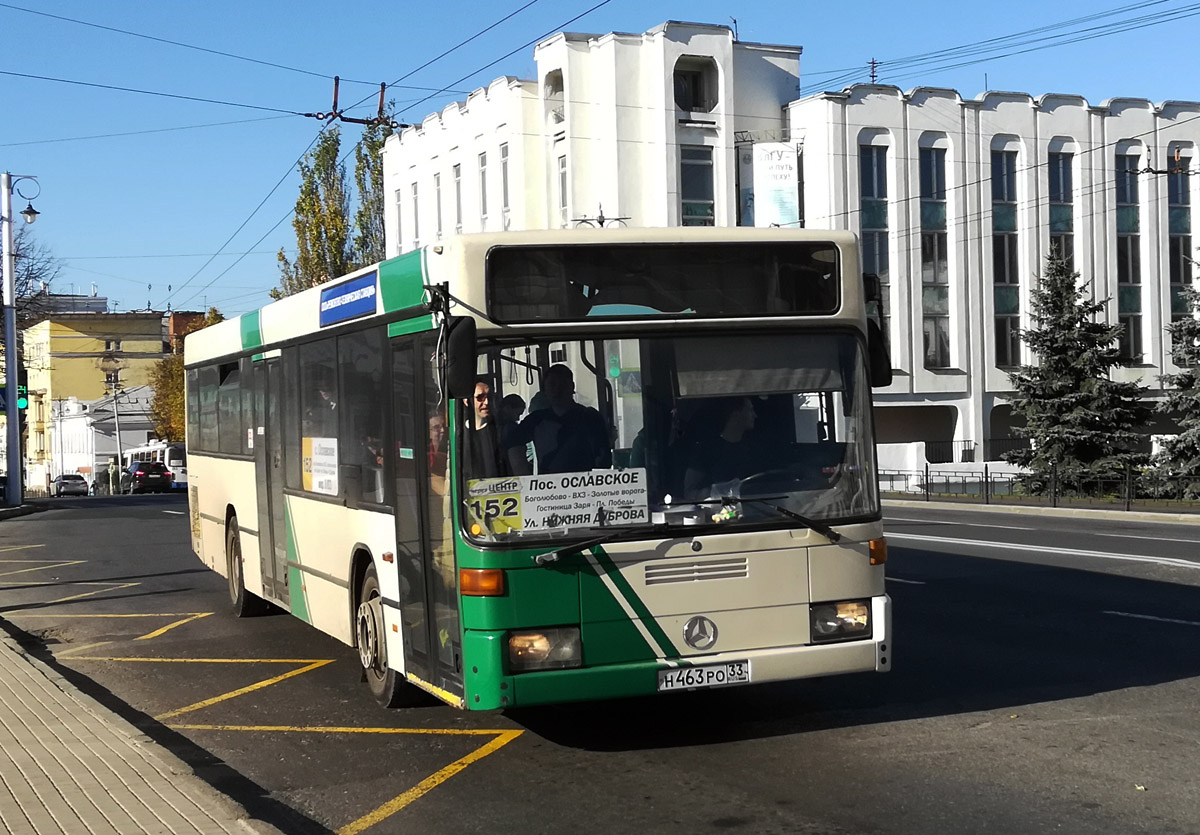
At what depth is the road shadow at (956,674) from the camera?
27.1 ft

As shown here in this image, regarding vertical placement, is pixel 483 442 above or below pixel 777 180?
below

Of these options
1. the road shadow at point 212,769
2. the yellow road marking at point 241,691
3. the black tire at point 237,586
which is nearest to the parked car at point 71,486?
the black tire at point 237,586

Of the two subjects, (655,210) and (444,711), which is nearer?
(444,711)

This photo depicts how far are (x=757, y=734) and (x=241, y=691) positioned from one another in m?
3.96

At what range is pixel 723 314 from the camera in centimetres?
766

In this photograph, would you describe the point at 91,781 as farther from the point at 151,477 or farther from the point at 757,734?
the point at 151,477

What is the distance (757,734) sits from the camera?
7949 millimetres

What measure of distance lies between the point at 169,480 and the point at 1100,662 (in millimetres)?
62766

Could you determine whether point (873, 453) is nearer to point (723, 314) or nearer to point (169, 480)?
point (723, 314)

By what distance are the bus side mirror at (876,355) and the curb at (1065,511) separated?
21.7 m

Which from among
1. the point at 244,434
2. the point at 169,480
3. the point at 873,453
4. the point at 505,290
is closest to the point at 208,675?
the point at 244,434

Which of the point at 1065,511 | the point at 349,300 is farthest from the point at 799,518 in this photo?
the point at 1065,511

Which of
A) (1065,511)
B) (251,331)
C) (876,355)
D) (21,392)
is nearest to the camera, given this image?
(876,355)

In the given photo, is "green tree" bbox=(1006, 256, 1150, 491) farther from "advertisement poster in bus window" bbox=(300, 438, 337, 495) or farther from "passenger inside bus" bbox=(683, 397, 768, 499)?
"passenger inside bus" bbox=(683, 397, 768, 499)
